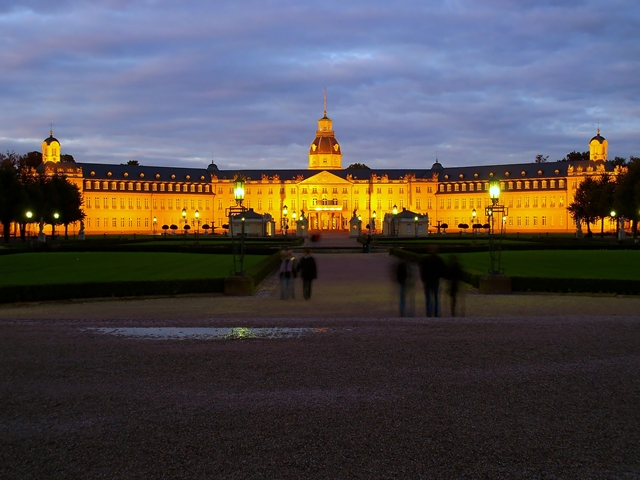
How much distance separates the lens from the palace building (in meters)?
134

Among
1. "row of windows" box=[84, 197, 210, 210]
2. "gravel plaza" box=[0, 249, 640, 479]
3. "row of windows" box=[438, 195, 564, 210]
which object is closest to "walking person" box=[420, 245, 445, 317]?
"gravel plaza" box=[0, 249, 640, 479]

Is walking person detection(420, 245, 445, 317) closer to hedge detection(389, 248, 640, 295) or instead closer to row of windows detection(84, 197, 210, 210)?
hedge detection(389, 248, 640, 295)

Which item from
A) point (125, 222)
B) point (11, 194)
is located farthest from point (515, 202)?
point (11, 194)

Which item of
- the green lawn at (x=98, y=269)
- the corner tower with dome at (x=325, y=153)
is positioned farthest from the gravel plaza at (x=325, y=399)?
the corner tower with dome at (x=325, y=153)

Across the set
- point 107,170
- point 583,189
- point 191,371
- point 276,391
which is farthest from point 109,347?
point 107,170

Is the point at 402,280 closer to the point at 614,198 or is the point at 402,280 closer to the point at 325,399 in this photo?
the point at 325,399

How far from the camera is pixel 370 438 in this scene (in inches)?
278

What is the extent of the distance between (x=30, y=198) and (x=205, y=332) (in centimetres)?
6004

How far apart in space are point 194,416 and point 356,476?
7.92ft

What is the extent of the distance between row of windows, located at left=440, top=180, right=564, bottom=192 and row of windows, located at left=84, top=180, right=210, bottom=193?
53.0 metres

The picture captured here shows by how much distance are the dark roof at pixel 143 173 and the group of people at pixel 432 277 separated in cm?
12616

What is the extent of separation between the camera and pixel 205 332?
12906 mm

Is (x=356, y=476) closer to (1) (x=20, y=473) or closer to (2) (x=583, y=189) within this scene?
(1) (x=20, y=473)

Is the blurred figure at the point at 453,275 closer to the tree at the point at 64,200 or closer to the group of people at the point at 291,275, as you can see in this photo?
the group of people at the point at 291,275
